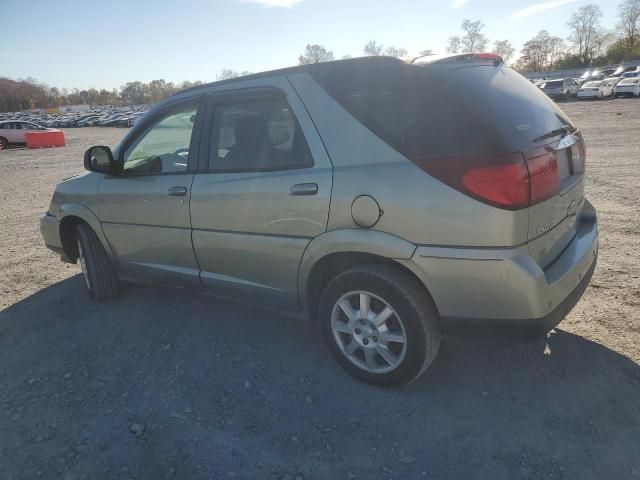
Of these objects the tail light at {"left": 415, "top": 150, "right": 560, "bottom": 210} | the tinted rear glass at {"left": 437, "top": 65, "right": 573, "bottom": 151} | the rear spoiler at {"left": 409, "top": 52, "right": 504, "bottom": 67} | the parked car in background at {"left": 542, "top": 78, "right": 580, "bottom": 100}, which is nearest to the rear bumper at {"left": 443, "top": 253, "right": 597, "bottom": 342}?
the tail light at {"left": 415, "top": 150, "right": 560, "bottom": 210}

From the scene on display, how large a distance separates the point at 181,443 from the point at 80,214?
2569 millimetres

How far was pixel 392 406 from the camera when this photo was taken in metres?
2.69

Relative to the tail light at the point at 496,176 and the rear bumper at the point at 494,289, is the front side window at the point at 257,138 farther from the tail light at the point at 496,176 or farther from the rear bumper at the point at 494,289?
the rear bumper at the point at 494,289

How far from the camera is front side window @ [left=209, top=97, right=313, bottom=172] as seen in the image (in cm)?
287

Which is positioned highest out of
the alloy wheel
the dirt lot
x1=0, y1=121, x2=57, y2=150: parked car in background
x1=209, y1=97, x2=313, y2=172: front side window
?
x1=0, y1=121, x2=57, y2=150: parked car in background

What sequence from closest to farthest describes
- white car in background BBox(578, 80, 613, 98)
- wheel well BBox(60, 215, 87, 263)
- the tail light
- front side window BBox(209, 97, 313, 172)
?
1. the tail light
2. front side window BBox(209, 97, 313, 172)
3. wheel well BBox(60, 215, 87, 263)
4. white car in background BBox(578, 80, 613, 98)

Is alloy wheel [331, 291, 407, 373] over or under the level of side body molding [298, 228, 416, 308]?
under

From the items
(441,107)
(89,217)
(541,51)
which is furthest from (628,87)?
(541,51)

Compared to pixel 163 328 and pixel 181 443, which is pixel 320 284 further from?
pixel 163 328

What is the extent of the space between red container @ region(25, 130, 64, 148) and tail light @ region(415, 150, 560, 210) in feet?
100

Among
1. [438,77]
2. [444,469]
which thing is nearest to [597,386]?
[444,469]

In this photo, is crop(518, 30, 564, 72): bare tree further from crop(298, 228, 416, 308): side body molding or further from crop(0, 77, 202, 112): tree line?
crop(298, 228, 416, 308): side body molding

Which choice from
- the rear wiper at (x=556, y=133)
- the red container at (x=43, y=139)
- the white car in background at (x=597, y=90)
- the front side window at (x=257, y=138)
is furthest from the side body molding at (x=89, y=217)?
the white car in background at (x=597, y=90)

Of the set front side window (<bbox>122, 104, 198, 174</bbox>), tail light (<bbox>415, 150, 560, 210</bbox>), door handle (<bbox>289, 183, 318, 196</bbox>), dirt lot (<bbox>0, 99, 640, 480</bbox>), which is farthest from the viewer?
front side window (<bbox>122, 104, 198, 174</bbox>)
